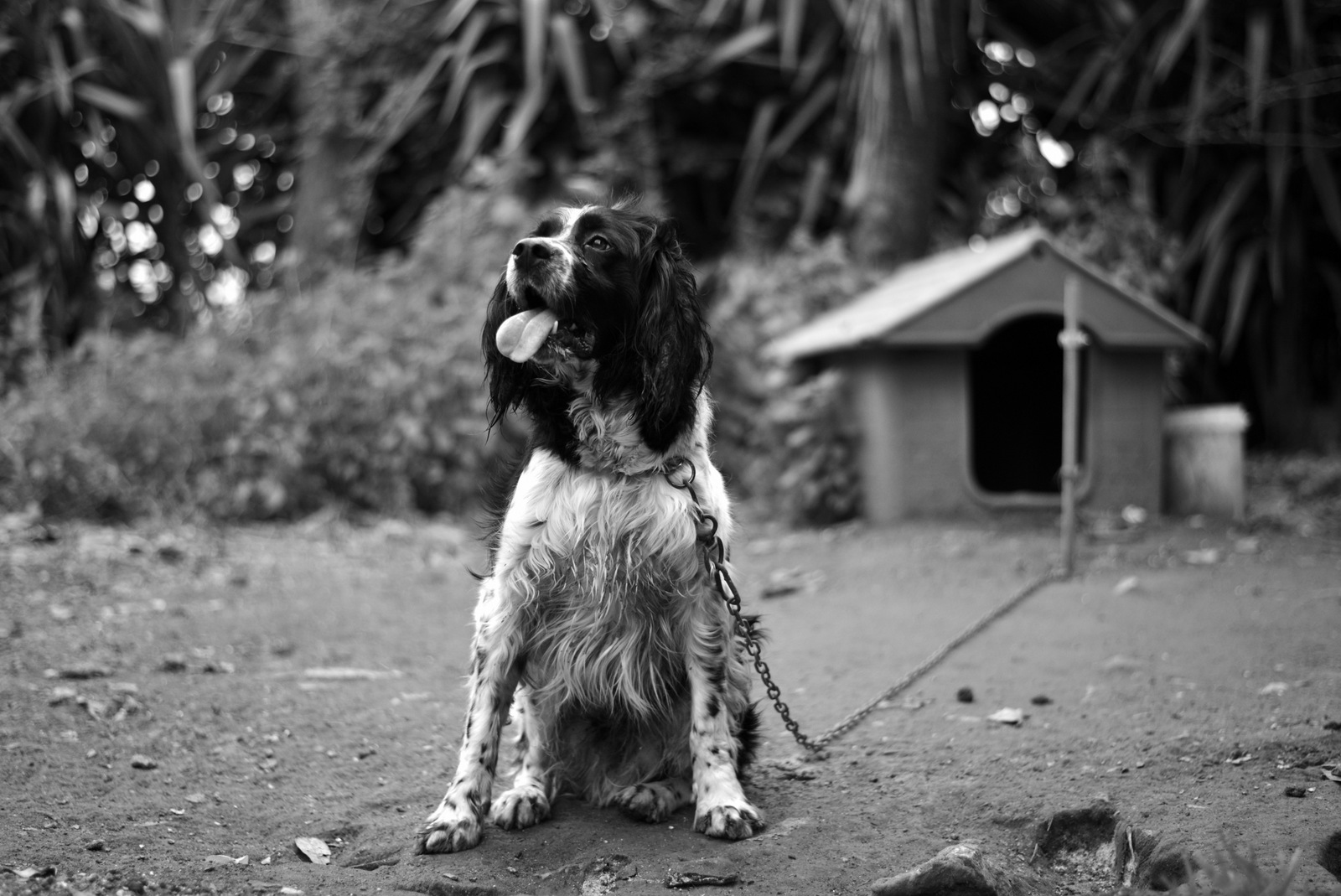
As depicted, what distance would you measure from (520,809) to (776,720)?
126 cm

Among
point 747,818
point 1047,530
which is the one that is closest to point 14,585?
point 747,818

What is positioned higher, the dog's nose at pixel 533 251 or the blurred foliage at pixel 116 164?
the blurred foliage at pixel 116 164

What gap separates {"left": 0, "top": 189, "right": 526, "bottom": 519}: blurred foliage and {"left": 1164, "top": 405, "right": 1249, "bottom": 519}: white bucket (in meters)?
4.40

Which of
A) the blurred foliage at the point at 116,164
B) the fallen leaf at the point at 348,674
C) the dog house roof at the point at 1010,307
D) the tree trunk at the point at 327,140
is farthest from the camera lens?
the tree trunk at the point at 327,140

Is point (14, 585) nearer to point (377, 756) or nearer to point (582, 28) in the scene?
point (377, 756)

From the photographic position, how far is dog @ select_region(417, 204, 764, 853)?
2.91 meters

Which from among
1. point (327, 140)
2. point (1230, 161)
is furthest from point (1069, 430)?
point (327, 140)

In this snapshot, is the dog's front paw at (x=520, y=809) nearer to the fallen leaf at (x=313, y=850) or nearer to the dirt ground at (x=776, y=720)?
the dirt ground at (x=776, y=720)

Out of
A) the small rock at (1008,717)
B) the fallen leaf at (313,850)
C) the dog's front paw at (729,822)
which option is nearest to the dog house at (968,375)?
the small rock at (1008,717)

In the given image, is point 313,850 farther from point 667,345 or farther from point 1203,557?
point 1203,557

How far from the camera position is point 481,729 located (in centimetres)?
291

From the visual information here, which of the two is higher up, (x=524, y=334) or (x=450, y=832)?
(x=524, y=334)

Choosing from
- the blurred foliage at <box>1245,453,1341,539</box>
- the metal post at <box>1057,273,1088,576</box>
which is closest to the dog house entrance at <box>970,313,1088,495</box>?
the blurred foliage at <box>1245,453,1341,539</box>

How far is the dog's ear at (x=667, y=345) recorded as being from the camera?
9.73 ft
